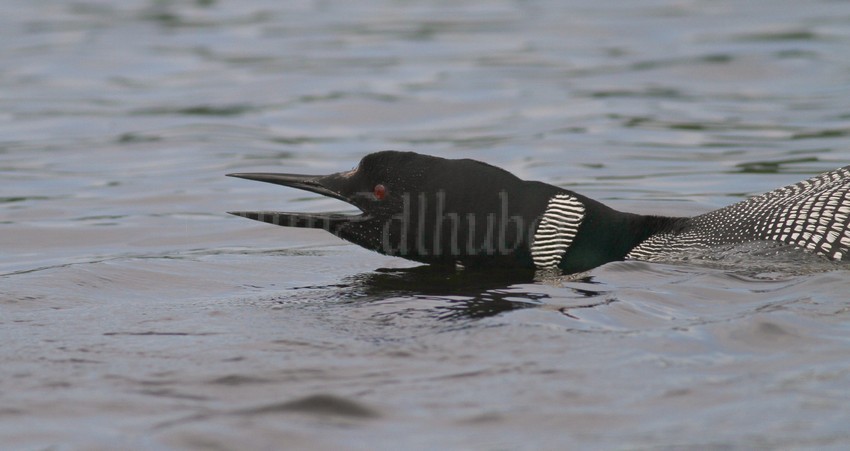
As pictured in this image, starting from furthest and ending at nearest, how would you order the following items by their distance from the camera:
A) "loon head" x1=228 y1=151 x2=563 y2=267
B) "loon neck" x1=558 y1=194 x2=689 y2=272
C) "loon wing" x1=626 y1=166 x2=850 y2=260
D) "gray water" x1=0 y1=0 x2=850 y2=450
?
"loon neck" x1=558 y1=194 x2=689 y2=272 → "loon head" x1=228 y1=151 x2=563 y2=267 → "loon wing" x1=626 y1=166 x2=850 y2=260 → "gray water" x1=0 y1=0 x2=850 y2=450

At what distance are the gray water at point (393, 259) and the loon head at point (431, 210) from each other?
14 cm

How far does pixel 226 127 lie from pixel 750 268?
548 centimetres

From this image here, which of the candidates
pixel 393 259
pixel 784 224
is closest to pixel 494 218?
pixel 393 259

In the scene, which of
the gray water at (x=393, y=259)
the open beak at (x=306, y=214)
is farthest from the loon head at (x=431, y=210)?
the gray water at (x=393, y=259)

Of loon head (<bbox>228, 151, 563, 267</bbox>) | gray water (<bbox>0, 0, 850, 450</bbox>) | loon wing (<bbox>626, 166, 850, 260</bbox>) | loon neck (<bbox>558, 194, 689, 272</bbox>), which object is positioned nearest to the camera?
gray water (<bbox>0, 0, 850, 450</bbox>)

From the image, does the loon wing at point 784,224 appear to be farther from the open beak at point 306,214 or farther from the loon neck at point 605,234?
the open beak at point 306,214

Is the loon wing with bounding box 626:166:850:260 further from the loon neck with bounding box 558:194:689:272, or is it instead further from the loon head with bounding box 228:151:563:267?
the loon head with bounding box 228:151:563:267

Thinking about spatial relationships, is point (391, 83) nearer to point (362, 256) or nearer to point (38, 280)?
point (362, 256)

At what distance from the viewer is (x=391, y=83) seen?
10695 millimetres

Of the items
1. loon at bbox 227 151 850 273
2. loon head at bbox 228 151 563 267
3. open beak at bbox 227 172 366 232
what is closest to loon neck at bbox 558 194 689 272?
loon at bbox 227 151 850 273

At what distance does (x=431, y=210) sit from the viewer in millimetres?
4832

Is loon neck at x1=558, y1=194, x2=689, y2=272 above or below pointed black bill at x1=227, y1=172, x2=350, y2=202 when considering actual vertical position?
below

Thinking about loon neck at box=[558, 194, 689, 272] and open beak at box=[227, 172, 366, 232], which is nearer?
open beak at box=[227, 172, 366, 232]

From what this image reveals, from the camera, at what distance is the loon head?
15.8 feet
